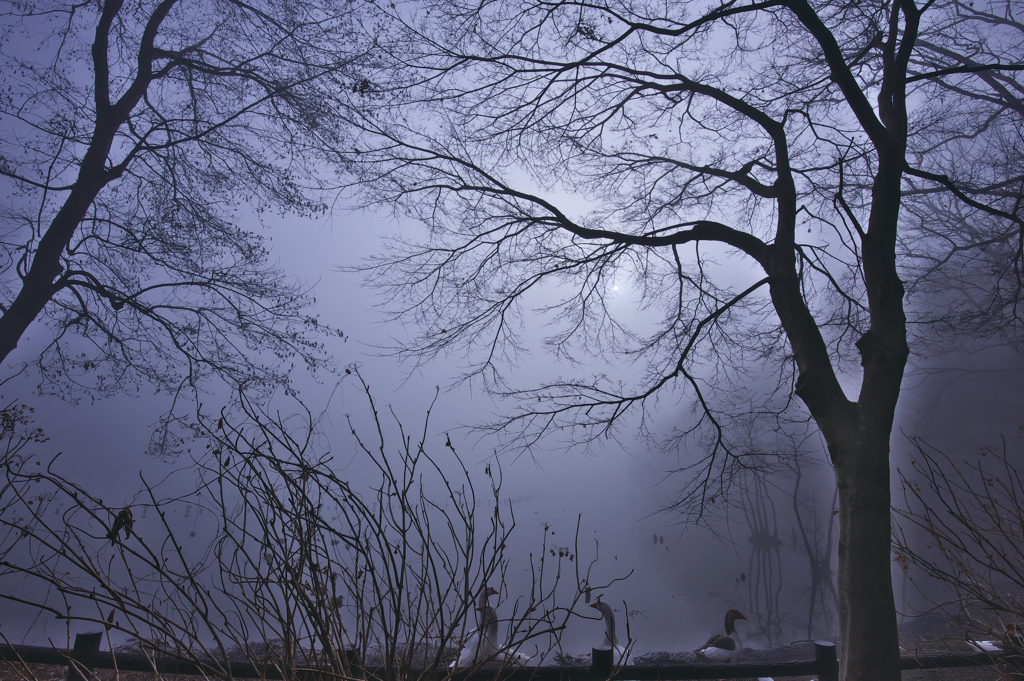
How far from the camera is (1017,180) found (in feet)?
11.4

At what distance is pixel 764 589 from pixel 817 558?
16.0 inches

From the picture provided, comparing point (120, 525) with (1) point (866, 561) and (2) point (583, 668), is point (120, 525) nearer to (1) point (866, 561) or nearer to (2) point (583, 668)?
(2) point (583, 668)

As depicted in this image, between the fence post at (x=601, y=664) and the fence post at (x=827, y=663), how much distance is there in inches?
37.7

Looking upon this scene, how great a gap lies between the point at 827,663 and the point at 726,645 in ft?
2.10

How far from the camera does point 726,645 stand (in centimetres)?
290

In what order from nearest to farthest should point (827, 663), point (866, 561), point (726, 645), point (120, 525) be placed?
1. point (120, 525)
2. point (866, 561)
3. point (827, 663)
4. point (726, 645)

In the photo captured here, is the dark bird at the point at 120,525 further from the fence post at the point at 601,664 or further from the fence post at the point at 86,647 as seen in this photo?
the fence post at the point at 601,664

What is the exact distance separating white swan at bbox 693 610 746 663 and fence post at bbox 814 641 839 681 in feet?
1.83

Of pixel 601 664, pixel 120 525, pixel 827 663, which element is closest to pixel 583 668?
pixel 601 664

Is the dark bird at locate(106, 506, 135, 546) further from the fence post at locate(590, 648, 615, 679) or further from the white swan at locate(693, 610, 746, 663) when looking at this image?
the white swan at locate(693, 610, 746, 663)

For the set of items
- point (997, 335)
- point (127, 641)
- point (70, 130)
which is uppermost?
point (70, 130)

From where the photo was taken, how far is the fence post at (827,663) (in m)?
2.34

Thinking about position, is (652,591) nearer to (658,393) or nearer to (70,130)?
(658,393)

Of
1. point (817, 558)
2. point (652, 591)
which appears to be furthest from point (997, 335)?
point (652, 591)
